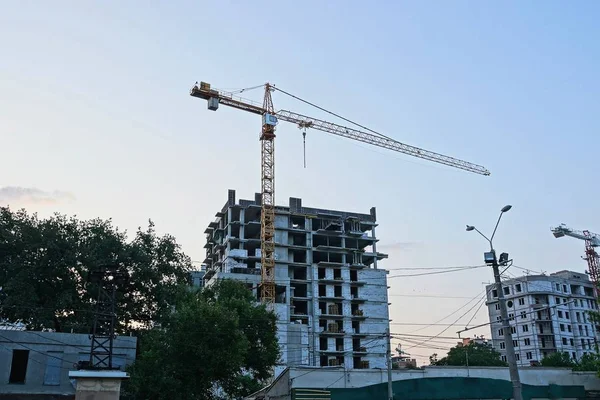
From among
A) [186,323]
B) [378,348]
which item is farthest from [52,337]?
[378,348]

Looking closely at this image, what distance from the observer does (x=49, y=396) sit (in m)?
37.4

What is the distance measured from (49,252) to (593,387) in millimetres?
46562

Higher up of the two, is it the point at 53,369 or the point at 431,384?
the point at 53,369

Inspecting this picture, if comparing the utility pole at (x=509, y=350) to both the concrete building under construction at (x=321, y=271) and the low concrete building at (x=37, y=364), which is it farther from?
the concrete building under construction at (x=321, y=271)

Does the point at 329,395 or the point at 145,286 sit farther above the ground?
the point at 145,286

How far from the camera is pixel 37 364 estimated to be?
38.0 metres

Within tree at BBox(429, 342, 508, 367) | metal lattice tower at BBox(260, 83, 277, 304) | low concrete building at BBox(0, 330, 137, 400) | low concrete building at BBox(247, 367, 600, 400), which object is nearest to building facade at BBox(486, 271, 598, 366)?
tree at BBox(429, 342, 508, 367)

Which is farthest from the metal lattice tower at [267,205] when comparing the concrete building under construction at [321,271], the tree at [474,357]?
the tree at [474,357]

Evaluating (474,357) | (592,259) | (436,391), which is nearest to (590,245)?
(592,259)

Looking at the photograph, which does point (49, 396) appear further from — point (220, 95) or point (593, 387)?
point (220, 95)

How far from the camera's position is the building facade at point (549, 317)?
110m

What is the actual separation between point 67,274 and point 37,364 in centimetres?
1630

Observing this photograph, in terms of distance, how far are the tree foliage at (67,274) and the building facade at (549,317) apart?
75.7 meters

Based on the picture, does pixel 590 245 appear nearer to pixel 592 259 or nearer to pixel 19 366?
pixel 592 259
